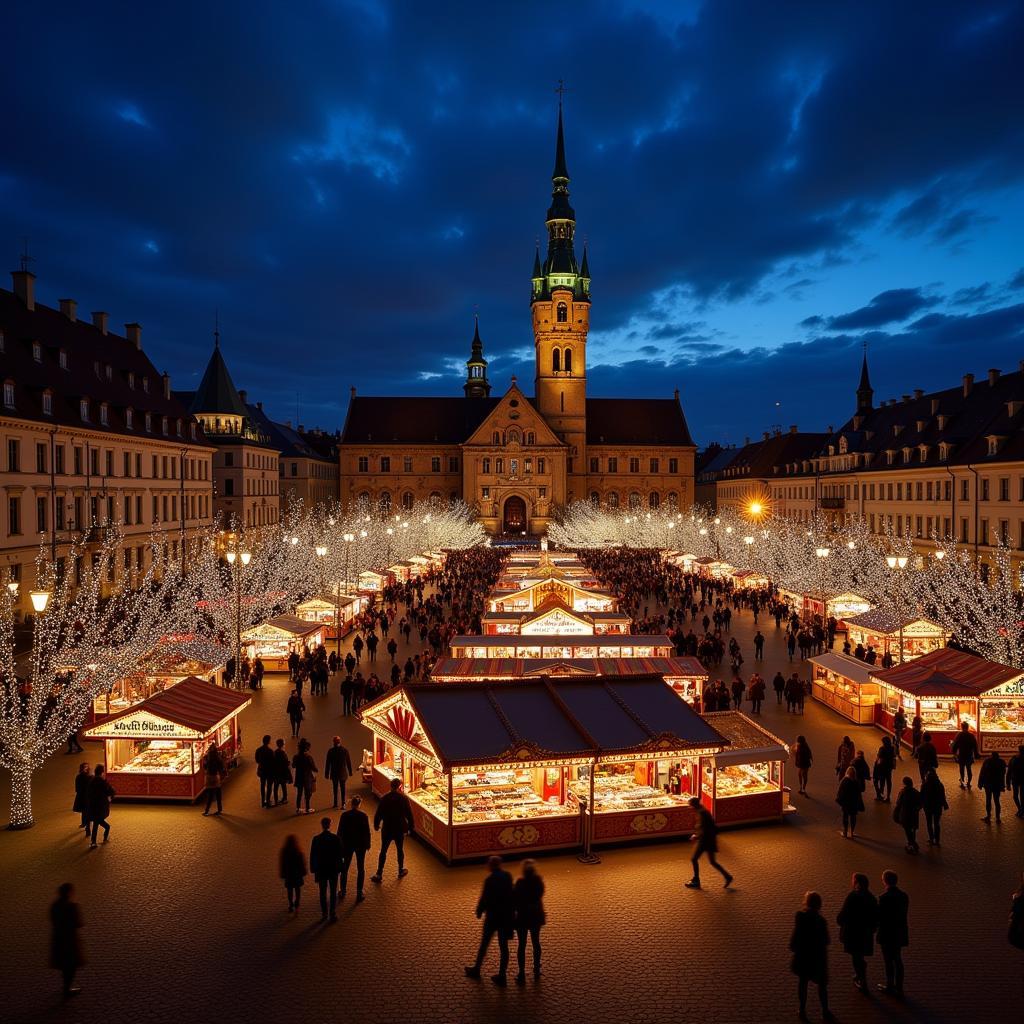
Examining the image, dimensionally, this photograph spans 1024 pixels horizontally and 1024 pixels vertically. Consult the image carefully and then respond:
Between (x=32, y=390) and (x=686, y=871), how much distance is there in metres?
35.5

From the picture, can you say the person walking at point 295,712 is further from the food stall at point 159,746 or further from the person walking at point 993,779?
the person walking at point 993,779

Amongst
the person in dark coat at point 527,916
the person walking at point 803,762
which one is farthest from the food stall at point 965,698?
the person in dark coat at point 527,916

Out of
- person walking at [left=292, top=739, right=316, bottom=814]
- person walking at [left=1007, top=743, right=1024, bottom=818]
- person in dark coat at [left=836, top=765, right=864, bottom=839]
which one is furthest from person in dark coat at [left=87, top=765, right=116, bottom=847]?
person walking at [left=1007, top=743, right=1024, bottom=818]

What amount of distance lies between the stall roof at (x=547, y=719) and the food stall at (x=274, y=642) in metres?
13.1

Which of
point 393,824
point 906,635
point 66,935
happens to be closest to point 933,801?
point 393,824

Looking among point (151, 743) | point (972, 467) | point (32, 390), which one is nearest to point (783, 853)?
point (151, 743)

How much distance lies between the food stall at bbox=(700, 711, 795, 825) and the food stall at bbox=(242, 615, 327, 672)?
17063mm

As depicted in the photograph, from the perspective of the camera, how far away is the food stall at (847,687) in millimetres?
22062

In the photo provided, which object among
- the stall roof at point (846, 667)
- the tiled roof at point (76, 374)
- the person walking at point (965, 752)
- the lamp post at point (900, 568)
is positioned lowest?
the person walking at point (965, 752)

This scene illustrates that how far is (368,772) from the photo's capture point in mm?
16891

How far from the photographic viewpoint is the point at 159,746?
17094 mm

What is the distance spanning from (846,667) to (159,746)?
56.4 ft

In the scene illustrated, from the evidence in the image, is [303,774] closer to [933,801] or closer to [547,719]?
[547,719]

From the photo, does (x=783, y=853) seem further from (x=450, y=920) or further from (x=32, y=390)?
(x=32, y=390)
